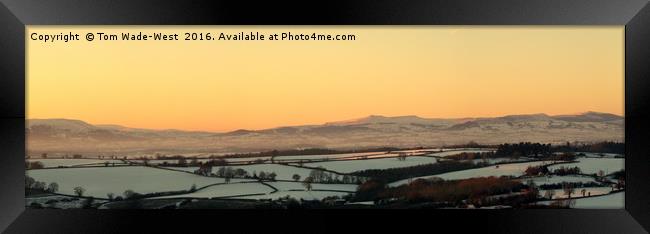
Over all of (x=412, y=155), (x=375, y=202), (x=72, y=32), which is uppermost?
→ (x=72, y=32)

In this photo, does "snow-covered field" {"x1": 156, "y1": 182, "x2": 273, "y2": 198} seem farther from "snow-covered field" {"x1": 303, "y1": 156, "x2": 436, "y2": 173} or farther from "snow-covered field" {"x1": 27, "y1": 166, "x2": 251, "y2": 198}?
"snow-covered field" {"x1": 303, "y1": 156, "x2": 436, "y2": 173}

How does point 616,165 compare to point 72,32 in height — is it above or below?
below

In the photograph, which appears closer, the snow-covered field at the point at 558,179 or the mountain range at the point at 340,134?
the mountain range at the point at 340,134

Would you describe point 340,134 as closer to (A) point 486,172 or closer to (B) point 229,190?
(B) point 229,190

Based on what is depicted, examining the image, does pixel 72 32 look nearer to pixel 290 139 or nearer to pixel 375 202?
pixel 290 139

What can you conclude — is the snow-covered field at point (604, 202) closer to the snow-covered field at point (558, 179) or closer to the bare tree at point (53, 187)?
the snow-covered field at point (558, 179)

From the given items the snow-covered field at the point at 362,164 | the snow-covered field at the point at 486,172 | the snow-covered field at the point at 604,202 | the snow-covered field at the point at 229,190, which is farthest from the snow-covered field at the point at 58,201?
the snow-covered field at the point at 604,202

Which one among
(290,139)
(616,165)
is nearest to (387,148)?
(290,139)
